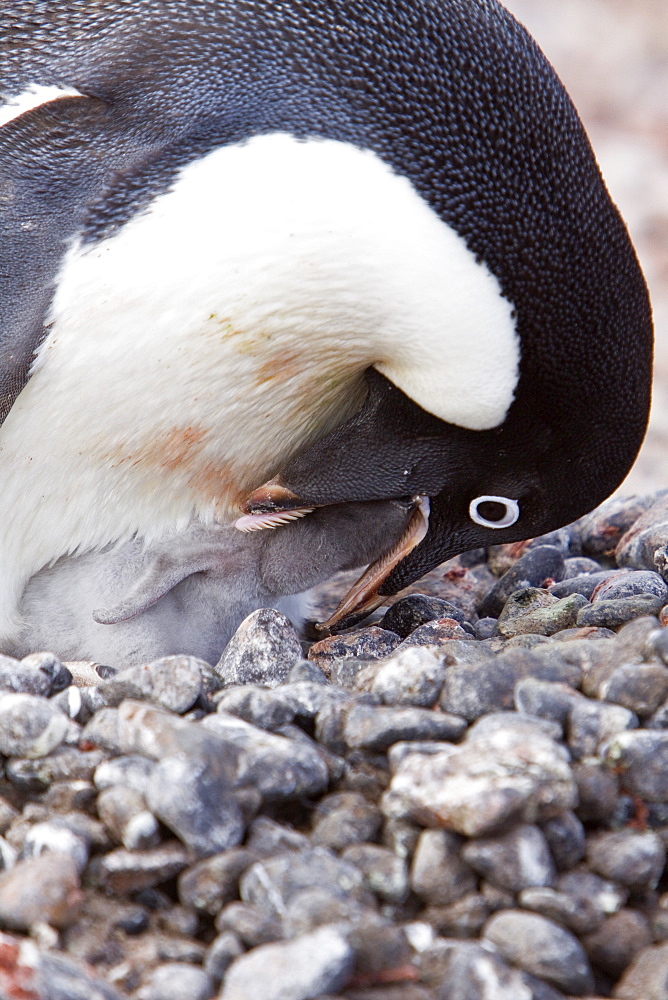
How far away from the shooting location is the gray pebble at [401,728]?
4.70 feet

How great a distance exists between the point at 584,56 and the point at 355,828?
7.90 m

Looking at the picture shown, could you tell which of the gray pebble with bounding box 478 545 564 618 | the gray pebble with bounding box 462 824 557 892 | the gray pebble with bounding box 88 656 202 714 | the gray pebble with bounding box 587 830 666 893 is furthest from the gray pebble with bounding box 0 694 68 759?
the gray pebble with bounding box 478 545 564 618

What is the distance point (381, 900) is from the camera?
124 centimetres

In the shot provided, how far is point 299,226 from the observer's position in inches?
75.7

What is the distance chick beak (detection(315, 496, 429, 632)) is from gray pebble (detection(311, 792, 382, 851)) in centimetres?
106

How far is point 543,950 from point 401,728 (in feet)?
1.21

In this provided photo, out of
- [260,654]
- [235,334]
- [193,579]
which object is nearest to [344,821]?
[260,654]

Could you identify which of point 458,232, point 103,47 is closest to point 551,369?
point 458,232

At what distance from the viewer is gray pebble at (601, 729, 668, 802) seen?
1.33 m

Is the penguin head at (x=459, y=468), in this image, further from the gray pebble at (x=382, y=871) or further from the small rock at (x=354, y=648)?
the gray pebble at (x=382, y=871)

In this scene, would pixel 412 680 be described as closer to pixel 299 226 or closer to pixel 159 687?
pixel 159 687

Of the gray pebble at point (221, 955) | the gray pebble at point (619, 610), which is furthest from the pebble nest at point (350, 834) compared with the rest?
the gray pebble at point (619, 610)

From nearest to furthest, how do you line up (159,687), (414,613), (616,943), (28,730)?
(616,943)
(28,730)
(159,687)
(414,613)

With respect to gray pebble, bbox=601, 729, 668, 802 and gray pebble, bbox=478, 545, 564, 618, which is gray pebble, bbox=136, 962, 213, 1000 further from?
gray pebble, bbox=478, 545, 564, 618
